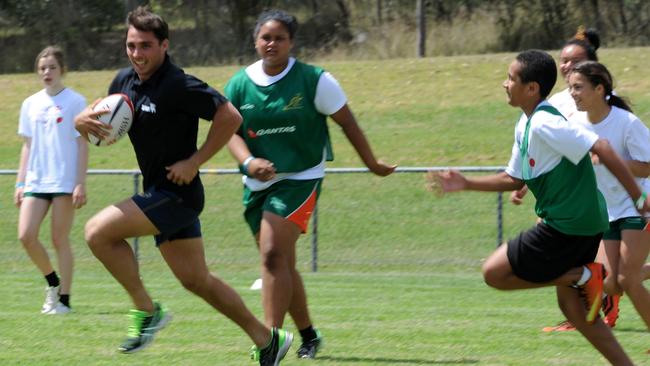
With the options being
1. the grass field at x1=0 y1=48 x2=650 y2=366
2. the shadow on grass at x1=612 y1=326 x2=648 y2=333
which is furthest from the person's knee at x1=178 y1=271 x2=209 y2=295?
the shadow on grass at x1=612 y1=326 x2=648 y2=333

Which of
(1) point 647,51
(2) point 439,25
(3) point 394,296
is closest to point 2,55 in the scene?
(2) point 439,25

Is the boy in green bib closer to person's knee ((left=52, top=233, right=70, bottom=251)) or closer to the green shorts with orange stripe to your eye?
the green shorts with orange stripe

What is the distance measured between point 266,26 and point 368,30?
1027 inches

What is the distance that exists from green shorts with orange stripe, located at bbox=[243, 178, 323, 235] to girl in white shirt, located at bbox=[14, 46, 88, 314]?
9.28 feet

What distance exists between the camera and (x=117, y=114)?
245 inches

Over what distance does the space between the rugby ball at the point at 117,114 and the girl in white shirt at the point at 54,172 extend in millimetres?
3360

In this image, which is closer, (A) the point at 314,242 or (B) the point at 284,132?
(B) the point at 284,132

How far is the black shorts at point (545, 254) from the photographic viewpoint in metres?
6.01

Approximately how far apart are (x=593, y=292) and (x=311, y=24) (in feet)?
99.8

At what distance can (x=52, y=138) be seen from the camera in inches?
385

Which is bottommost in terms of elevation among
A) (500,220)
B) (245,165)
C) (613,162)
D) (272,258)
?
(500,220)

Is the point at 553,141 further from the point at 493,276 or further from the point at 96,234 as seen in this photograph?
the point at 96,234

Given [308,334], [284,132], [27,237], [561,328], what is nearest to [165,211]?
[284,132]

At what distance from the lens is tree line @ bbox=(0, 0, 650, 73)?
29.8m
